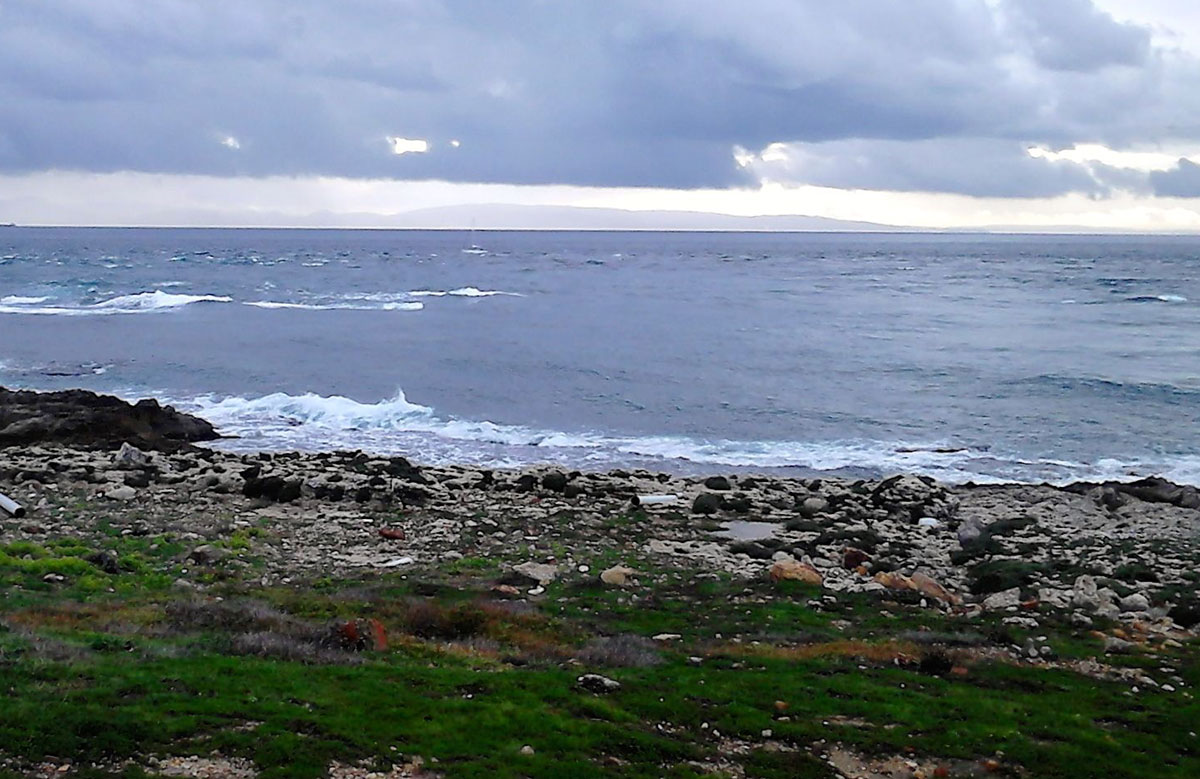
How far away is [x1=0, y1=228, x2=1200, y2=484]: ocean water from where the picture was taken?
30.0m

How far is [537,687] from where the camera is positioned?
9.15 metres

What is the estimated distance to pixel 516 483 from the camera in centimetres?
2202

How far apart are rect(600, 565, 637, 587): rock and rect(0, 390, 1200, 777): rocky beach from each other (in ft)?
0.21

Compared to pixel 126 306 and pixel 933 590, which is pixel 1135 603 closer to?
pixel 933 590

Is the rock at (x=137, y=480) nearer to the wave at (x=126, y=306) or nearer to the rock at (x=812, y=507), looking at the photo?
the rock at (x=812, y=507)

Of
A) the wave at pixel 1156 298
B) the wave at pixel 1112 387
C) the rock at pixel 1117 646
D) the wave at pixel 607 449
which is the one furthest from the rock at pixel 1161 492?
the wave at pixel 1156 298

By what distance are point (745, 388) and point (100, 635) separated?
104ft

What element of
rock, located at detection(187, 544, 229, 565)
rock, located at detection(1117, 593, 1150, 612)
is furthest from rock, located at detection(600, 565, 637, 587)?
rock, located at detection(1117, 593, 1150, 612)

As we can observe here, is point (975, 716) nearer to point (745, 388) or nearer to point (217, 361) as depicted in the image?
point (745, 388)

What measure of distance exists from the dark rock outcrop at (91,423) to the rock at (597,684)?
64.9 ft

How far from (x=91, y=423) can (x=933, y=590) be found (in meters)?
21.7

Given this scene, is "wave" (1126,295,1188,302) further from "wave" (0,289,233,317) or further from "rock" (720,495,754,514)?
"rock" (720,495,754,514)

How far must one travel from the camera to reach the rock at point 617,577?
14.6 m

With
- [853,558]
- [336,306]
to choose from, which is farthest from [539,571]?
[336,306]
